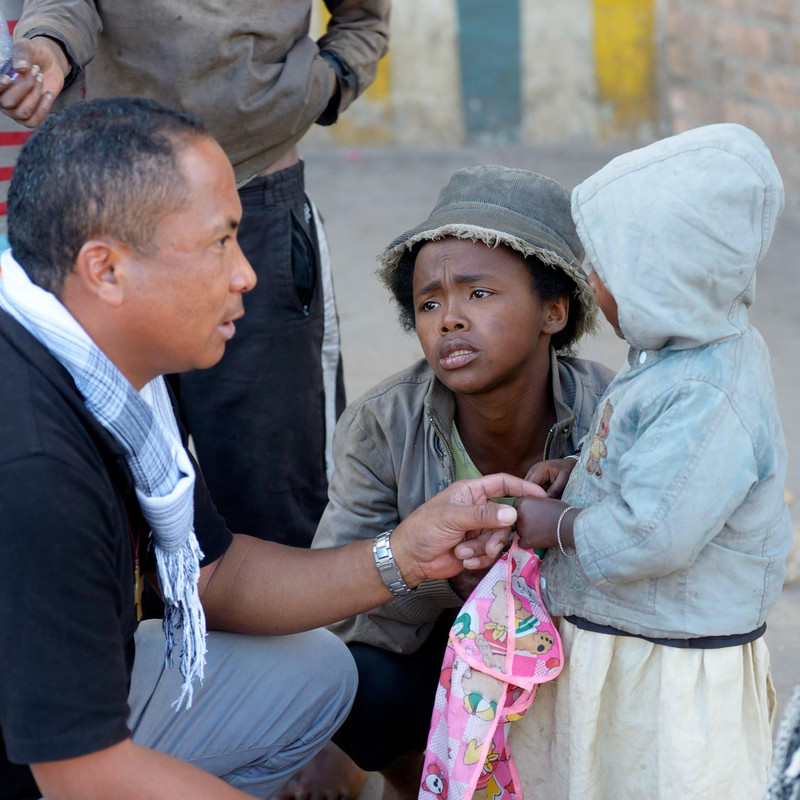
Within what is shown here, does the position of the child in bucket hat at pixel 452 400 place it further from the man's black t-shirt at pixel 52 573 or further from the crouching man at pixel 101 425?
the man's black t-shirt at pixel 52 573

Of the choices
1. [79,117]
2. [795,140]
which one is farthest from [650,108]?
[79,117]

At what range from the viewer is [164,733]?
2.32 metres

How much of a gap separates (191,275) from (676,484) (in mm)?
865

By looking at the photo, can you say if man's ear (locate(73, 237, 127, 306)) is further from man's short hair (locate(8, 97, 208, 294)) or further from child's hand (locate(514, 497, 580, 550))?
child's hand (locate(514, 497, 580, 550))

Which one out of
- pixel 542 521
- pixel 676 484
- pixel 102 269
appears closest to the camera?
pixel 102 269

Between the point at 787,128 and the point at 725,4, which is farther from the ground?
the point at 725,4

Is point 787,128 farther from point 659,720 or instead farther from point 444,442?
point 659,720

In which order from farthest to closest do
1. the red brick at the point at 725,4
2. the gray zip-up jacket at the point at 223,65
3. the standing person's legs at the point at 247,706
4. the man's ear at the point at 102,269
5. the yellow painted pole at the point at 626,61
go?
the yellow painted pole at the point at 626,61
the red brick at the point at 725,4
the gray zip-up jacket at the point at 223,65
the standing person's legs at the point at 247,706
the man's ear at the point at 102,269

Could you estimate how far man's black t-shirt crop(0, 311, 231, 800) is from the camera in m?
1.69

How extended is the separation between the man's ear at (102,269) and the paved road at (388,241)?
2207 millimetres

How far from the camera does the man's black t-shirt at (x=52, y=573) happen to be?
1.69 meters

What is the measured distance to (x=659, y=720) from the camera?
209cm

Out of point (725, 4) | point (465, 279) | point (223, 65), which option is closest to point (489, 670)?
point (465, 279)

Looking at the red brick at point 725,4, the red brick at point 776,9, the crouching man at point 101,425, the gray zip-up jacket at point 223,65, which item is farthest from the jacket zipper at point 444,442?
the red brick at point 725,4
